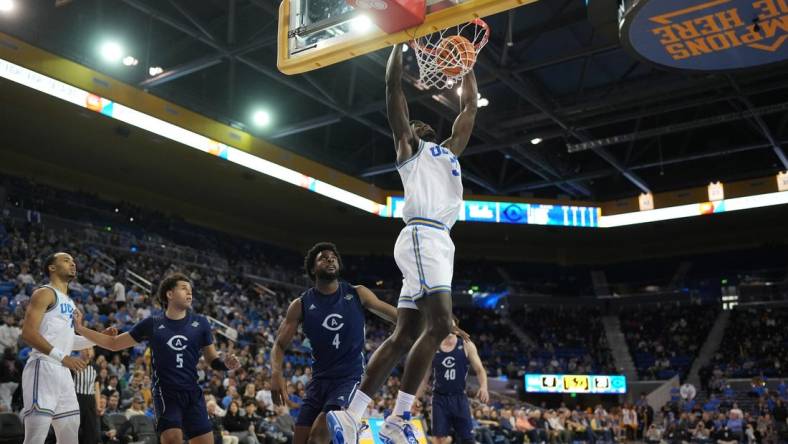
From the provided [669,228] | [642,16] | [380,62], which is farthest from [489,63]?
[669,228]

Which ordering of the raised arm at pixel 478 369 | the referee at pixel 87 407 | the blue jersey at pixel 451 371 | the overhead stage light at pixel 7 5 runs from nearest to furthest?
the referee at pixel 87 407, the raised arm at pixel 478 369, the blue jersey at pixel 451 371, the overhead stage light at pixel 7 5

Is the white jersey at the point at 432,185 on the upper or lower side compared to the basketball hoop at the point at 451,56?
lower

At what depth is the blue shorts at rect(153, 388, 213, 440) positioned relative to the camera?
580cm

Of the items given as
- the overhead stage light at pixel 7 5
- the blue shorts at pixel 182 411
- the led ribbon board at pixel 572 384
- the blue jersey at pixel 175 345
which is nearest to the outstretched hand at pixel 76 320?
the blue jersey at pixel 175 345

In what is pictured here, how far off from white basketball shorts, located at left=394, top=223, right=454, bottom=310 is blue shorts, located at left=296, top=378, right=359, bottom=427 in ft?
2.70

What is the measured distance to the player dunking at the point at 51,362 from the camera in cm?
615

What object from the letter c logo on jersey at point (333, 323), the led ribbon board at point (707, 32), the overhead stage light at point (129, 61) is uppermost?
the overhead stage light at point (129, 61)

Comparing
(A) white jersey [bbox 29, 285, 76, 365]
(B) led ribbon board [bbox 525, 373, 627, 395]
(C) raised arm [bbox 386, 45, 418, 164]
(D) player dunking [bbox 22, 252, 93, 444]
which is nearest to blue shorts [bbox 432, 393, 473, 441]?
(D) player dunking [bbox 22, 252, 93, 444]

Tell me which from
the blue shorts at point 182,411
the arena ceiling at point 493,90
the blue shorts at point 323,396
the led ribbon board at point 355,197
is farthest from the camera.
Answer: the led ribbon board at point 355,197

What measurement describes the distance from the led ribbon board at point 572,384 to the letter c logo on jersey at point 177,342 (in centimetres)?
2495

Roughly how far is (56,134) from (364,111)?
10091 millimetres

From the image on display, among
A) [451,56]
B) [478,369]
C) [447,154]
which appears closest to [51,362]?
[447,154]

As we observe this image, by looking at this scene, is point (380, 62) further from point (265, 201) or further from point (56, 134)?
point (265, 201)

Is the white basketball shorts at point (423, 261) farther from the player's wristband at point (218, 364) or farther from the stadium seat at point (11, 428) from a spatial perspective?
the stadium seat at point (11, 428)
